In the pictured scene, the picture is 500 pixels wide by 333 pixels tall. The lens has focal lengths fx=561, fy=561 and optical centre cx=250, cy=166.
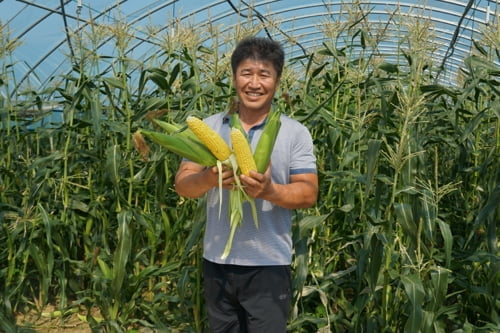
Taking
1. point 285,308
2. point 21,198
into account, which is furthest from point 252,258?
point 21,198

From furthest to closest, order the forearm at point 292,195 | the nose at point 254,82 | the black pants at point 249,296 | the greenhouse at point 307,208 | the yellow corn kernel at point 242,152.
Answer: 1. the greenhouse at point 307,208
2. the black pants at point 249,296
3. the nose at point 254,82
4. the forearm at point 292,195
5. the yellow corn kernel at point 242,152

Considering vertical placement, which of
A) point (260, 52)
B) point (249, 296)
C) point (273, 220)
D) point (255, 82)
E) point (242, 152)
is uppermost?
point (260, 52)

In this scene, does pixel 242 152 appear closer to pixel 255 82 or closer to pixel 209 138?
pixel 209 138

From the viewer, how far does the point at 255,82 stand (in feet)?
7.30

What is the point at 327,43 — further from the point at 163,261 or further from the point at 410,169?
the point at 163,261

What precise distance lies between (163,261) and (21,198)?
4.21 feet

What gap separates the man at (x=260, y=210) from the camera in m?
2.25

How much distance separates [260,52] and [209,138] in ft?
1.57

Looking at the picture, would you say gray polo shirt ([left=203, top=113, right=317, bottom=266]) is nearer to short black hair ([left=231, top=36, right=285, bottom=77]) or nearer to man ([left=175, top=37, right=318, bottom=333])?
man ([left=175, top=37, right=318, bottom=333])

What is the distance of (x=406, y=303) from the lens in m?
3.09

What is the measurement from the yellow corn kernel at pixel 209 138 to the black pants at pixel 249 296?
0.56 metres

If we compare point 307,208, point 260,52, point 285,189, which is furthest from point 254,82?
point 307,208

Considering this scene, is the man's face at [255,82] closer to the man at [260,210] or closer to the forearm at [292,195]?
the man at [260,210]

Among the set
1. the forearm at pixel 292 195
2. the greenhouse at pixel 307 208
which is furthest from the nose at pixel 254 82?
the forearm at pixel 292 195
